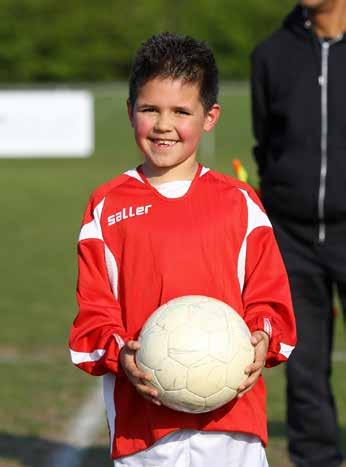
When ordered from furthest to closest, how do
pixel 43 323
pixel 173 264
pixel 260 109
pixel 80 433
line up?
pixel 43 323 → pixel 80 433 → pixel 260 109 → pixel 173 264

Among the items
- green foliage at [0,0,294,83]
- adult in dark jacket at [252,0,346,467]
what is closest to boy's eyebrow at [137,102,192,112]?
adult in dark jacket at [252,0,346,467]

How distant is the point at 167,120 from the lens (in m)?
3.85

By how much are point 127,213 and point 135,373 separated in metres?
0.54

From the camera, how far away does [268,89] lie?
5.93 m

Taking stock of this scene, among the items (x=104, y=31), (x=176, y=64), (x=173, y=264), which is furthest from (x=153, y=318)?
(x=104, y=31)

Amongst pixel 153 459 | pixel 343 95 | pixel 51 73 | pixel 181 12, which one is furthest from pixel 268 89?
pixel 181 12

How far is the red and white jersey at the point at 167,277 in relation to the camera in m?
3.84

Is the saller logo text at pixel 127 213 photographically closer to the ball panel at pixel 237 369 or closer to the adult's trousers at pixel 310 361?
the ball panel at pixel 237 369

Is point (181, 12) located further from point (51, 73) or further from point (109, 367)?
point (109, 367)

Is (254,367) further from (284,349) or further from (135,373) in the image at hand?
(135,373)

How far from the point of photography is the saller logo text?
12.8 ft

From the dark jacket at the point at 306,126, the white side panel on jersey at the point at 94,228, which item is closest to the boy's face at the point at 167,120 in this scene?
the white side panel on jersey at the point at 94,228

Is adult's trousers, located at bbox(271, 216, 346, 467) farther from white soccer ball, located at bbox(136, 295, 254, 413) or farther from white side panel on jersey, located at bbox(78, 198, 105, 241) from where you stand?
white soccer ball, located at bbox(136, 295, 254, 413)

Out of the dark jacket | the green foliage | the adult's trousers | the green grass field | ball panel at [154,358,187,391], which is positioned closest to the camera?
ball panel at [154,358,187,391]
